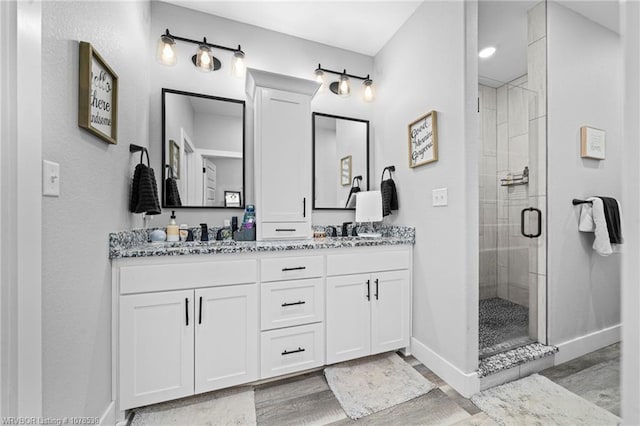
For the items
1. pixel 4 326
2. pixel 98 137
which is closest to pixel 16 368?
pixel 4 326

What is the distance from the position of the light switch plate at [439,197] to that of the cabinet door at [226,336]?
1305 millimetres

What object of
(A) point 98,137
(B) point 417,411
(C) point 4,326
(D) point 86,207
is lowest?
(B) point 417,411

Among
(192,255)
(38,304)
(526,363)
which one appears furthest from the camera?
(526,363)

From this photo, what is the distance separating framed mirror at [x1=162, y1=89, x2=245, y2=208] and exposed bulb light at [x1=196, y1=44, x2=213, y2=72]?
0.21 m

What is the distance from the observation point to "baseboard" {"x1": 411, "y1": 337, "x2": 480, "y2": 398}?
1.57 metres

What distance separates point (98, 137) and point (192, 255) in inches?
28.2

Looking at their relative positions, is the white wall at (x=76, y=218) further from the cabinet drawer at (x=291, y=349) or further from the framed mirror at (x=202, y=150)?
the cabinet drawer at (x=291, y=349)

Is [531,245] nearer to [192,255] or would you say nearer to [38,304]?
[192,255]

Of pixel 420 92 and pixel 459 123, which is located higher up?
pixel 420 92

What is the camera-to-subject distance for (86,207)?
1.14 metres

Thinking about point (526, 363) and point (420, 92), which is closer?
point (526, 363)

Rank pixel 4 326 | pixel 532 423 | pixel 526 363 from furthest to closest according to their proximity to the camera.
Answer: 1. pixel 526 363
2. pixel 532 423
3. pixel 4 326

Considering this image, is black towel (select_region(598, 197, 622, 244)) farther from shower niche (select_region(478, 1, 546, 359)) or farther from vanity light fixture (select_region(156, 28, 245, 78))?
vanity light fixture (select_region(156, 28, 245, 78))

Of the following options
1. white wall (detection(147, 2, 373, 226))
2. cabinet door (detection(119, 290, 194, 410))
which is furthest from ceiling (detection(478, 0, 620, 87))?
cabinet door (detection(119, 290, 194, 410))
